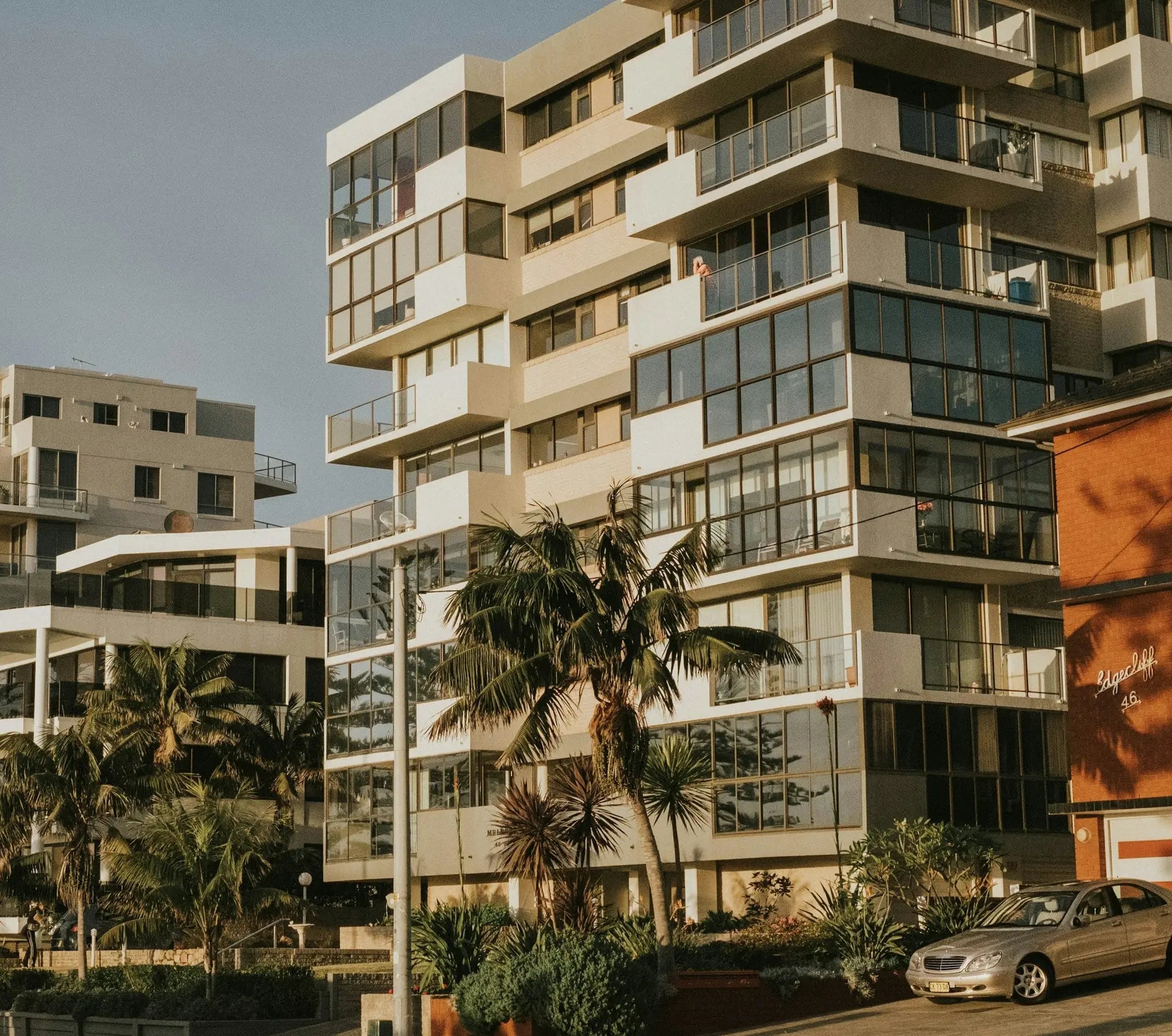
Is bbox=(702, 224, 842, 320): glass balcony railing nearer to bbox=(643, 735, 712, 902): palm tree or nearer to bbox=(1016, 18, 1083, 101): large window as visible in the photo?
bbox=(1016, 18, 1083, 101): large window

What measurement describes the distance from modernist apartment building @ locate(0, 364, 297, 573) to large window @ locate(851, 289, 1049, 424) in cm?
4437

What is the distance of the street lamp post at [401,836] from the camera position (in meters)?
24.8

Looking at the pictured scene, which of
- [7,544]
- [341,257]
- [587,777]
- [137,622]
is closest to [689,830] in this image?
[587,777]

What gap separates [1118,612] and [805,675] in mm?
8475

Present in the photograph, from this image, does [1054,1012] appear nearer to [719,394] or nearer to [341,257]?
[719,394]

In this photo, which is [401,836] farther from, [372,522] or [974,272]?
[372,522]

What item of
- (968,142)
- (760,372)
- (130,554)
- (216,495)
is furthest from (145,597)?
(968,142)

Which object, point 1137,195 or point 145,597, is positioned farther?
point 145,597

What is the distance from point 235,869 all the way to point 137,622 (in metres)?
28.7

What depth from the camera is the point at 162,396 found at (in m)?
82.2

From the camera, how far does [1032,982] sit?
2598 cm

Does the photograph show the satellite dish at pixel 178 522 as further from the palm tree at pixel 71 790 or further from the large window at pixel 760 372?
the large window at pixel 760 372

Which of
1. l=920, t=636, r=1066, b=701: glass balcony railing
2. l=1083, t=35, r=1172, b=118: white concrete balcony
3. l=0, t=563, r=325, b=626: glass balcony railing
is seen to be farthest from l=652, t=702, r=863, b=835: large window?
l=0, t=563, r=325, b=626: glass balcony railing

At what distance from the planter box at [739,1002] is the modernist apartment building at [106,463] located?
53.3 m
